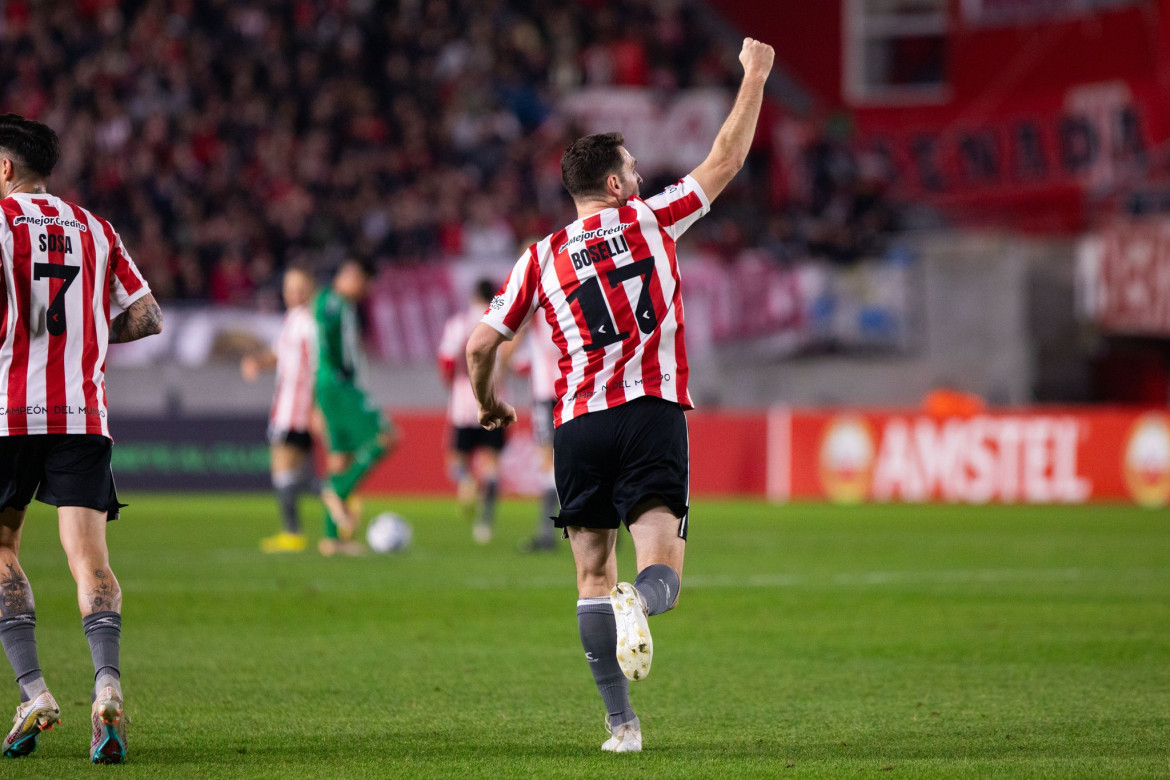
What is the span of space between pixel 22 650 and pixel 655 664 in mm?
3170

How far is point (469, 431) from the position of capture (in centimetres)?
1563

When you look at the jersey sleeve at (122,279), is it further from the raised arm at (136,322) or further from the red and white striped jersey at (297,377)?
the red and white striped jersey at (297,377)

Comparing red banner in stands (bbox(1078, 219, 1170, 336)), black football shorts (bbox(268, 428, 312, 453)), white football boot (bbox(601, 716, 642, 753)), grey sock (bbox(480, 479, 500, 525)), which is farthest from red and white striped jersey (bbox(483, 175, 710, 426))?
red banner in stands (bbox(1078, 219, 1170, 336))

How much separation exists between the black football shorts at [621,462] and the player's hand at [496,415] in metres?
0.20

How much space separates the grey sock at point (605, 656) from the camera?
534cm

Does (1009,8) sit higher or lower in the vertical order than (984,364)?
higher

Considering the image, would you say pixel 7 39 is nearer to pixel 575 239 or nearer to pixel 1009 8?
pixel 1009 8

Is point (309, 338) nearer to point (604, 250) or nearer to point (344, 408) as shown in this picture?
point (344, 408)

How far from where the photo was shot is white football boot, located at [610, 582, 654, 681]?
4719 mm

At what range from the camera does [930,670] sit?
723 cm

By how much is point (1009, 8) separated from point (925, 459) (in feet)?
44.6

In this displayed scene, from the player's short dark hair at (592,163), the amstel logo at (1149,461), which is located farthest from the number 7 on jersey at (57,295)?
the amstel logo at (1149,461)

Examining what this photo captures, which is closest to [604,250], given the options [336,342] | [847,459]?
[336,342]

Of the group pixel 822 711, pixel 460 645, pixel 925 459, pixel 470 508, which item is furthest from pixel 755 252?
pixel 822 711
